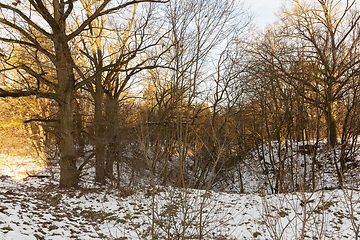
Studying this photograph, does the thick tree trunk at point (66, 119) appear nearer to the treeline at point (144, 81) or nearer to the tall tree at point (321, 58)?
the treeline at point (144, 81)

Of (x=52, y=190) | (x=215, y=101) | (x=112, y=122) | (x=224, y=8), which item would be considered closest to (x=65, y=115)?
(x=112, y=122)

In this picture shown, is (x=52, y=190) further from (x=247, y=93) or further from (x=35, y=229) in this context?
(x=247, y=93)

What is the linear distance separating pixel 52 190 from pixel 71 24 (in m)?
6.88

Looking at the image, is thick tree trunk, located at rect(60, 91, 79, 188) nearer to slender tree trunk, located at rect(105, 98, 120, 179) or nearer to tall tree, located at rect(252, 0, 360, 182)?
slender tree trunk, located at rect(105, 98, 120, 179)

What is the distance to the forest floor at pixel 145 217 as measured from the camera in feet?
10.9

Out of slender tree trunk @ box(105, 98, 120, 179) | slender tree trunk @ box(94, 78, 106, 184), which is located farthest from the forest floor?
slender tree trunk @ box(105, 98, 120, 179)

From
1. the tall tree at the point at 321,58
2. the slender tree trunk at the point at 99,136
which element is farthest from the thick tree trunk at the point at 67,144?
the tall tree at the point at 321,58

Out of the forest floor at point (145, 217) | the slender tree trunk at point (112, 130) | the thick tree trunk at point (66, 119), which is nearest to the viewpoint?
the forest floor at point (145, 217)

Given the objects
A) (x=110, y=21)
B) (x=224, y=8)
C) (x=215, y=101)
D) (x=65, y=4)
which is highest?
(x=110, y=21)

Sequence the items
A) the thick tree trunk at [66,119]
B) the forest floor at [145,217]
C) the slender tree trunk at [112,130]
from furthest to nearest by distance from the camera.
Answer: the slender tree trunk at [112,130] < the thick tree trunk at [66,119] < the forest floor at [145,217]

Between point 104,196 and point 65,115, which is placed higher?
point 65,115

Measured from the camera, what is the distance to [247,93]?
468 inches

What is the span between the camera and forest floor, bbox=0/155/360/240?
3.33 metres

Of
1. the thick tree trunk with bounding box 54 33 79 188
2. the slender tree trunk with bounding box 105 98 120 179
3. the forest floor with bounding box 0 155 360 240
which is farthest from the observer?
the slender tree trunk with bounding box 105 98 120 179
